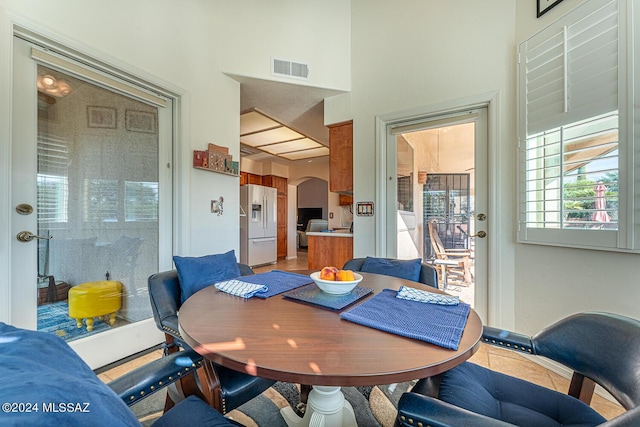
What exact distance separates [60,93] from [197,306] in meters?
1.82

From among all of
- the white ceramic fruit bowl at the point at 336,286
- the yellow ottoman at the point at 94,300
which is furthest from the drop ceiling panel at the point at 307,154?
the white ceramic fruit bowl at the point at 336,286

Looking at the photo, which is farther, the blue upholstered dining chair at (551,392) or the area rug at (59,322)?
the area rug at (59,322)

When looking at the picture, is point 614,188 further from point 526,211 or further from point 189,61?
point 189,61

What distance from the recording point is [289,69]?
2873 millimetres

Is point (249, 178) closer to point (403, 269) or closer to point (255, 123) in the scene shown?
point (255, 123)

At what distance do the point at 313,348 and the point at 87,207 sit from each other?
2.04m

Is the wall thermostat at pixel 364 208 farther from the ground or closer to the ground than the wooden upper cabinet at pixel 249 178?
closer to the ground

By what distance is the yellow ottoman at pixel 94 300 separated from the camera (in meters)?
1.85

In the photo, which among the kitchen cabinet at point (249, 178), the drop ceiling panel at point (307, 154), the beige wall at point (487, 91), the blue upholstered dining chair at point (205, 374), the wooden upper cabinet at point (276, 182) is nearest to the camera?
the blue upholstered dining chair at point (205, 374)

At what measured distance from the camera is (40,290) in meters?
1.68

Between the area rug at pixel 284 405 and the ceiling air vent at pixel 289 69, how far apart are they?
2.83 meters

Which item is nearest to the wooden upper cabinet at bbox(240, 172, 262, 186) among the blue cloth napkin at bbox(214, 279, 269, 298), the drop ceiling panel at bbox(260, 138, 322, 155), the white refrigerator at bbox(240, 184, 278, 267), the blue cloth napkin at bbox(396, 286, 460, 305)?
the white refrigerator at bbox(240, 184, 278, 267)

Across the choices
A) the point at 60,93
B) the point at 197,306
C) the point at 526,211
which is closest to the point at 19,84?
the point at 60,93

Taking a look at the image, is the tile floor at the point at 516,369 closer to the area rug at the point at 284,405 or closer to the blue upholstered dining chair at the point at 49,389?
the area rug at the point at 284,405
